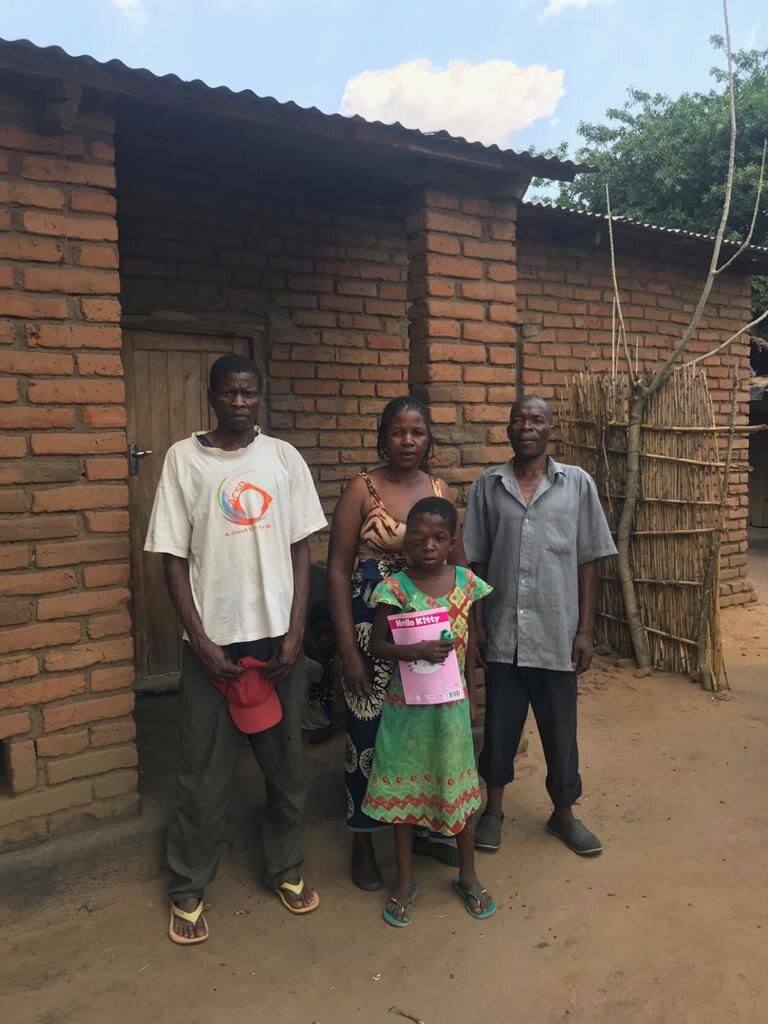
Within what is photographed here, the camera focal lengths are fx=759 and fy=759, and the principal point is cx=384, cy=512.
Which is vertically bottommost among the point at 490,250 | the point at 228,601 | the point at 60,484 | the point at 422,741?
the point at 422,741

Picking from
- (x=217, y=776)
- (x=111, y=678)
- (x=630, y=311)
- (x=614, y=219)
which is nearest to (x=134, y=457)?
(x=111, y=678)

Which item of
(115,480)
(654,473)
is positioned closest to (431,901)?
(115,480)

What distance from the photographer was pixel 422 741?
262 centimetres

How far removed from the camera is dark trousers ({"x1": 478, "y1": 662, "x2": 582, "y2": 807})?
3037mm

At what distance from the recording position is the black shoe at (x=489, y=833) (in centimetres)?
311

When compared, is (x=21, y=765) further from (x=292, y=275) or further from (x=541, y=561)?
(x=292, y=275)

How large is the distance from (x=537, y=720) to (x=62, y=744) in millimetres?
1834

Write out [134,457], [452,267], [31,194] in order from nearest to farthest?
[31,194], [452,267], [134,457]

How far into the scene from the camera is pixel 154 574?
15.4ft

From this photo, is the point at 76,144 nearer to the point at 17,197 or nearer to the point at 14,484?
the point at 17,197

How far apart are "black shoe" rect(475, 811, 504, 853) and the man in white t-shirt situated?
754 millimetres

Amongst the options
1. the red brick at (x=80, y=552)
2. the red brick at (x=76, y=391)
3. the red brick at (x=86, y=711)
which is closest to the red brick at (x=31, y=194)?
the red brick at (x=76, y=391)

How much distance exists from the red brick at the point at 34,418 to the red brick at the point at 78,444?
4cm

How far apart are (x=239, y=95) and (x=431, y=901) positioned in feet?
10.3
